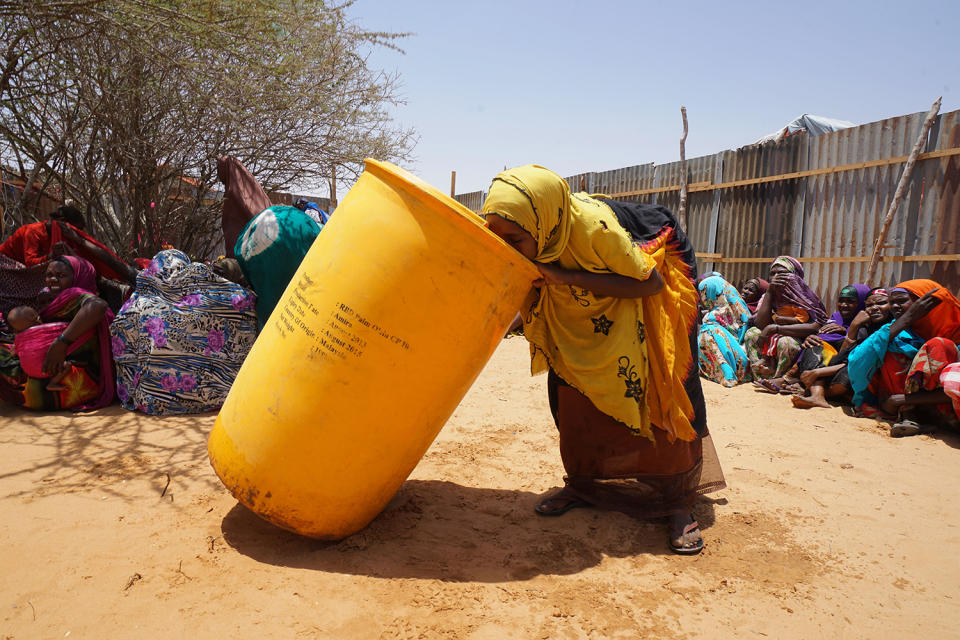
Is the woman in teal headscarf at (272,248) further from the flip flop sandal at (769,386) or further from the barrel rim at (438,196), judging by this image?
the flip flop sandal at (769,386)

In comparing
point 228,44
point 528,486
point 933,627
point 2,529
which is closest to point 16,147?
point 228,44

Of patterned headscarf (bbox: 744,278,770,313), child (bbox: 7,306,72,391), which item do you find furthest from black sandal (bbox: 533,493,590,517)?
patterned headscarf (bbox: 744,278,770,313)

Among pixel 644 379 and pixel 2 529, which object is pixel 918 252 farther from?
pixel 2 529

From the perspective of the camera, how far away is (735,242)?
908 cm

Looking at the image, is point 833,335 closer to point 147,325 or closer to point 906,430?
point 906,430

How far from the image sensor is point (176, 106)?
7012 mm

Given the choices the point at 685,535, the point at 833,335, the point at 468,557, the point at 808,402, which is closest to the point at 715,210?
the point at 833,335

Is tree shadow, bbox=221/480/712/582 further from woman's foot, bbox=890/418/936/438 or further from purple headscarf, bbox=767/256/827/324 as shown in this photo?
purple headscarf, bbox=767/256/827/324

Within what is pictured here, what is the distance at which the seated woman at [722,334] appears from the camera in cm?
663

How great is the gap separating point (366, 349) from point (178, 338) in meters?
2.96

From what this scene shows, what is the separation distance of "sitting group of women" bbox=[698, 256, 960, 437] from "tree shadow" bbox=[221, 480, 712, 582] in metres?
2.83

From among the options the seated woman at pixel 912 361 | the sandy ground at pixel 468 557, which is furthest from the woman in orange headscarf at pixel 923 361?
the sandy ground at pixel 468 557

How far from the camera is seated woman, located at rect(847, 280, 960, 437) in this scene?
4520 mm

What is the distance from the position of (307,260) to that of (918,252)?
7.21 metres
